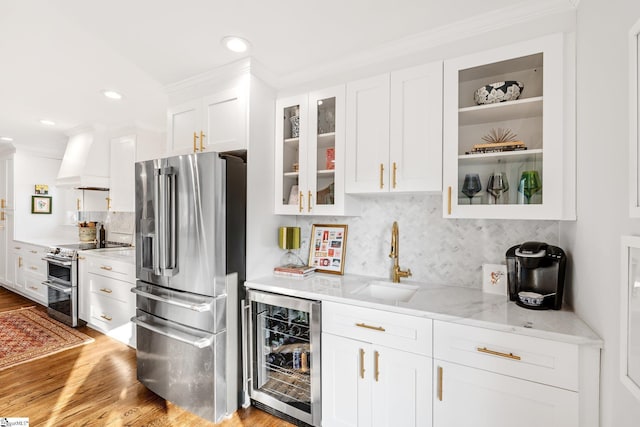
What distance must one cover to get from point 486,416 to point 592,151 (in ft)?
3.96

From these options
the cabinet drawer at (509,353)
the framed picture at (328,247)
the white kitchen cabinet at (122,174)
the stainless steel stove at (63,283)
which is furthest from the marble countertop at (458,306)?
the stainless steel stove at (63,283)

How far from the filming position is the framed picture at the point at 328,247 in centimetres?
234

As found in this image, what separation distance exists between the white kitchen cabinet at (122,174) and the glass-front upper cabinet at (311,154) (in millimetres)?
2344

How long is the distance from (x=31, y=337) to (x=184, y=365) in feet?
8.11

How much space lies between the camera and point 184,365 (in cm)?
198

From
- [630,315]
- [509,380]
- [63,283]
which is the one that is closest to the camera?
[630,315]

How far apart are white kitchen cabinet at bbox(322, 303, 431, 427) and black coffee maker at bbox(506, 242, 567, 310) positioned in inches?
21.2

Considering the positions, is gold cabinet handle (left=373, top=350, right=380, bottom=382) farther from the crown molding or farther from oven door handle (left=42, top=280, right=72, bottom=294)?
oven door handle (left=42, top=280, right=72, bottom=294)

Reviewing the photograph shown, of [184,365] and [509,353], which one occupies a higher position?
[509,353]

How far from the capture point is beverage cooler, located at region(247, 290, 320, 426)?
1.77 meters

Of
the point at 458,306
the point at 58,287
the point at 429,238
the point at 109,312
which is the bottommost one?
the point at 109,312

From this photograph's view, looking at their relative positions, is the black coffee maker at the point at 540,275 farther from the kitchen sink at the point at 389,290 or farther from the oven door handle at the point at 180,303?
the oven door handle at the point at 180,303

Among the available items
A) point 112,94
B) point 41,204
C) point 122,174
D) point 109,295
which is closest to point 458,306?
point 112,94

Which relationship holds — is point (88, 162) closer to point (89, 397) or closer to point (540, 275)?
point (89, 397)
